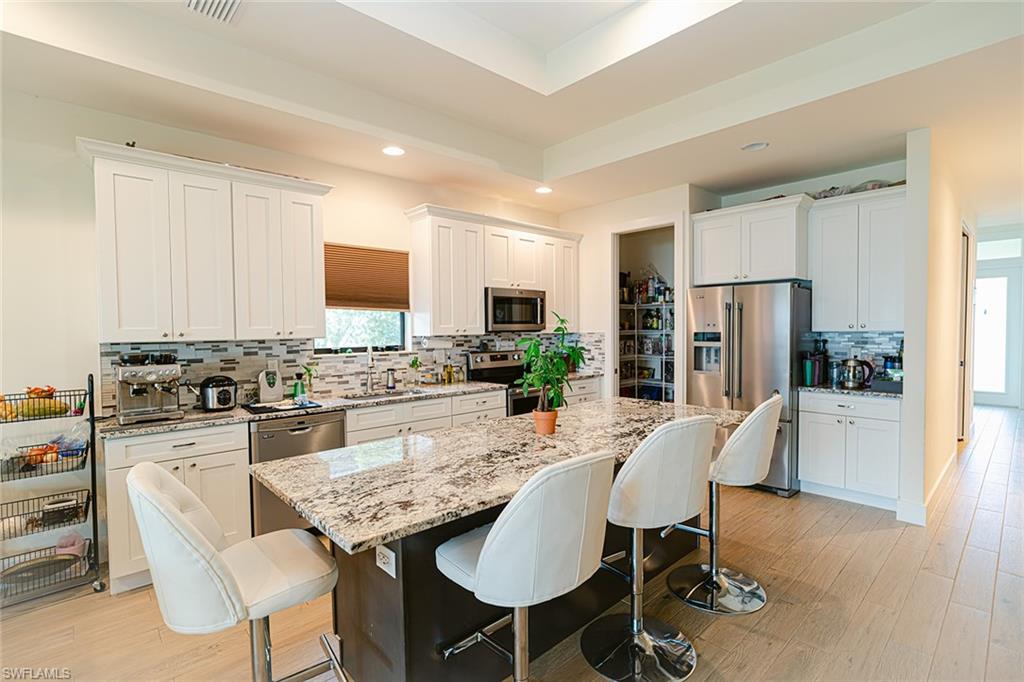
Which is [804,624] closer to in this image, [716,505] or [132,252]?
[716,505]

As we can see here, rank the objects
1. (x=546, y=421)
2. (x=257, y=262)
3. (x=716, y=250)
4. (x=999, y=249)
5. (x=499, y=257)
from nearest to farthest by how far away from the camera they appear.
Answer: (x=546, y=421)
(x=257, y=262)
(x=716, y=250)
(x=499, y=257)
(x=999, y=249)

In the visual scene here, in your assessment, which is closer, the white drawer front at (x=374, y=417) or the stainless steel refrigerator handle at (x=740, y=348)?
the white drawer front at (x=374, y=417)

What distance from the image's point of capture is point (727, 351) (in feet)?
14.3

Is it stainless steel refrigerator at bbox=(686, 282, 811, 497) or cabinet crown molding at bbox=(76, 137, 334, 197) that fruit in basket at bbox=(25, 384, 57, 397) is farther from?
stainless steel refrigerator at bbox=(686, 282, 811, 497)

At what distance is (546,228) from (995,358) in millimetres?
7877

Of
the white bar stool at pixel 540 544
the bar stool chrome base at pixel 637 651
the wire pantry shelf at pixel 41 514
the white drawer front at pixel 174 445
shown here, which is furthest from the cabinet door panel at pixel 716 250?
the wire pantry shelf at pixel 41 514

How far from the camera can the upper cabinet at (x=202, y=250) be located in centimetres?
278

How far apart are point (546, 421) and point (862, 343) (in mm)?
3573

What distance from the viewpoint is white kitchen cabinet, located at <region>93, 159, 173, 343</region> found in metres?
2.74

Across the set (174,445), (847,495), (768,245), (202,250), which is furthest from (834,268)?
(174,445)

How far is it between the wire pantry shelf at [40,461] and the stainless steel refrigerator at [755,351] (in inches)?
180

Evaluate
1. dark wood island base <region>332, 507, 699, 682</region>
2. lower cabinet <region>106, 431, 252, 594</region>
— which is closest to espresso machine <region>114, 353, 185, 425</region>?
lower cabinet <region>106, 431, 252, 594</region>

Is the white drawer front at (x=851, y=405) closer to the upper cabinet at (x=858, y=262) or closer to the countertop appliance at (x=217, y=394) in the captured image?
the upper cabinet at (x=858, y=262)

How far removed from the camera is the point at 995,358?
7.74 meters
